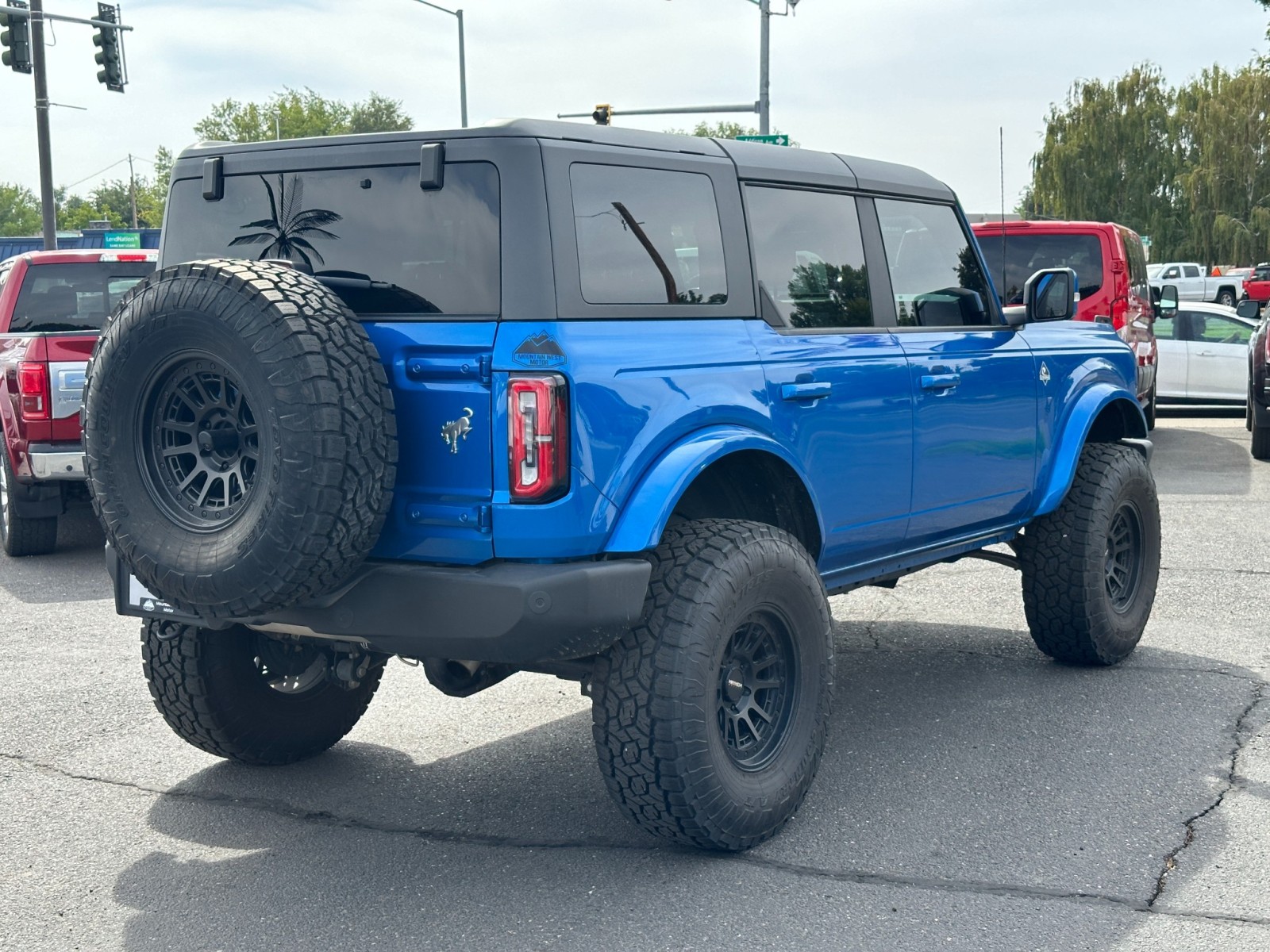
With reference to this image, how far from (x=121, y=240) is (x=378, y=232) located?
4451 cm

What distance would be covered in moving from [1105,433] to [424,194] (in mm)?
3841

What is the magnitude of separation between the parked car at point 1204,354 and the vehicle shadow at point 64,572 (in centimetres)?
1224

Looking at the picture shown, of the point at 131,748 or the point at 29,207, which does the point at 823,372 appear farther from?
the point at 29,207

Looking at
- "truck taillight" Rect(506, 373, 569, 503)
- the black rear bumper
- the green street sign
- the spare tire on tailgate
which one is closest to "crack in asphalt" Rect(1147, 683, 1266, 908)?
the black rear bumper

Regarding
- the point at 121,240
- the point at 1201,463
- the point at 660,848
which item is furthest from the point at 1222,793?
the point at 121,240

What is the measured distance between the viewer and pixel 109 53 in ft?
71.4

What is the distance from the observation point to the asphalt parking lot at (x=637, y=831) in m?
3.60

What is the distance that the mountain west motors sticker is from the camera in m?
3.62

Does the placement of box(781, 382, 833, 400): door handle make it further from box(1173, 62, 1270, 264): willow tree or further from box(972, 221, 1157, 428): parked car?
box(1173, 62, 1270, 264): willow tree

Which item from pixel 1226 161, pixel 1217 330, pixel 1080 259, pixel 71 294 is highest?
pixel 1226 161

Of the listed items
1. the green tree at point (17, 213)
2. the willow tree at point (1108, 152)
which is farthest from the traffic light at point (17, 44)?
the green tree at point (17, 213)

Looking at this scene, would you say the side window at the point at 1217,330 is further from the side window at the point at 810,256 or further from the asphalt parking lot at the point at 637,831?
the side window at the point at 810,256

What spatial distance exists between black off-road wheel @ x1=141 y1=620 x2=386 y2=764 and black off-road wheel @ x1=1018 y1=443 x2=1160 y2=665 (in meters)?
2.85

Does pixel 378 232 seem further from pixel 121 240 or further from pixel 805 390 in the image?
pixel 121 240
